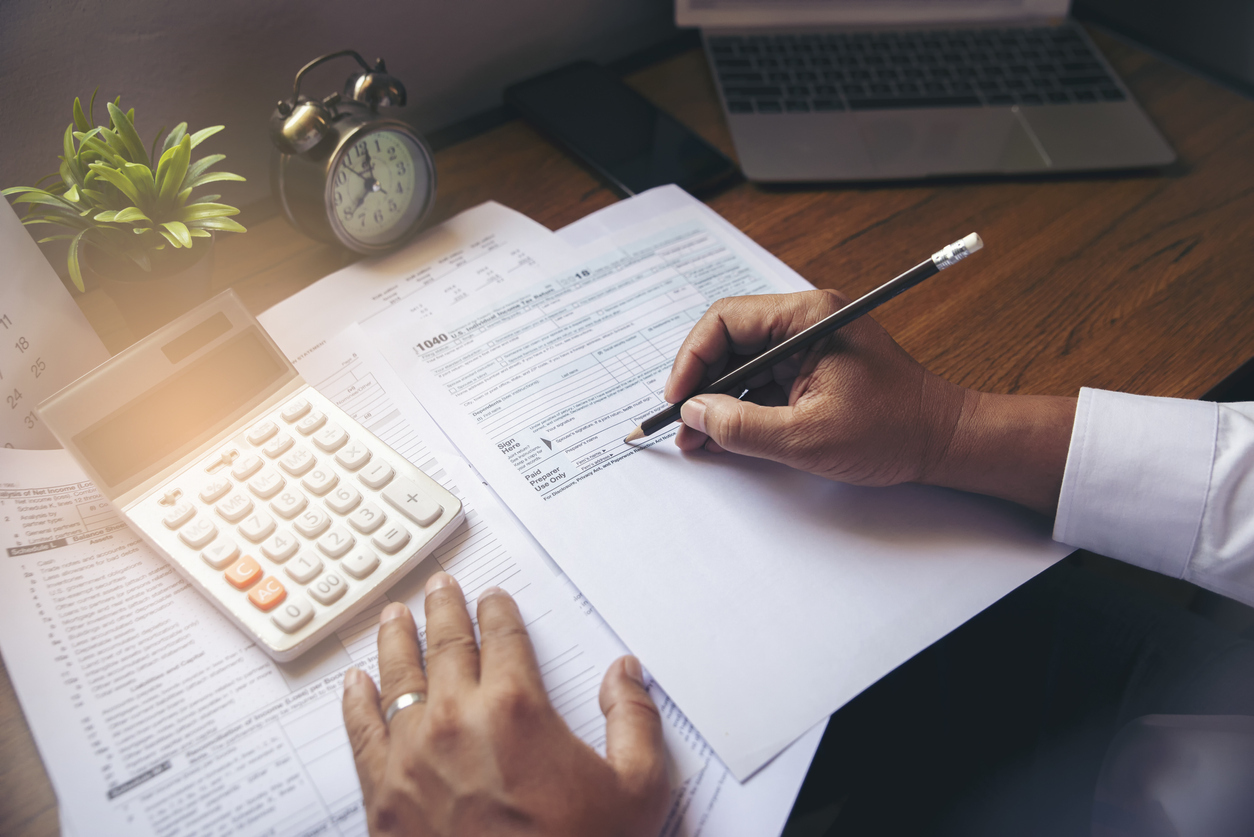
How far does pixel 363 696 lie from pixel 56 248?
1.89 ft

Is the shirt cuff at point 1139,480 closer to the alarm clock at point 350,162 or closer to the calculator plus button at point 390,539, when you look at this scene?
the calculator plus button at point 390,539

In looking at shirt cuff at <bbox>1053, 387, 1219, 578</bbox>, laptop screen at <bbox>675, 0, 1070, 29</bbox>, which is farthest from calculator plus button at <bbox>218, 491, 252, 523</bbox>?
laptop screen at <bbox>675, 0, 1070, 29</bbox>

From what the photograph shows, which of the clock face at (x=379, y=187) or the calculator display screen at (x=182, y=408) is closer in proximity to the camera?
the calculator display screen at (x=182, y=408)

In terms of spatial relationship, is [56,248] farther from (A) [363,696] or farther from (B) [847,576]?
(B) [847,576]

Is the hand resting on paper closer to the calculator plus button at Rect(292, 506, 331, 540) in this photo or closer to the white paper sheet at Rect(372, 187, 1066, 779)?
the white paper sheet at Rect(372, 187, 1066, 779)

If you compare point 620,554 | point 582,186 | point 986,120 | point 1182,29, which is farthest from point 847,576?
point 1182,29

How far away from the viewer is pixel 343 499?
0.56m

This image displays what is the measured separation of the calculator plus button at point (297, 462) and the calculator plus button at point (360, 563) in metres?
0.09

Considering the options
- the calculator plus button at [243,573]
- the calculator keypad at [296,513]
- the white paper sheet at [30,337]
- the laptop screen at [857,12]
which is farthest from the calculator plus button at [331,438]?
the laptop screen at [857,12]

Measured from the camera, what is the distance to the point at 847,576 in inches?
22.0

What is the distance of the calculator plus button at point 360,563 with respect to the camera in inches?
21.0

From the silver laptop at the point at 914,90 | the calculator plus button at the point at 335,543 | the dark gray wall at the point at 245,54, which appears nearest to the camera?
the calculator plus button at the point at 335,543

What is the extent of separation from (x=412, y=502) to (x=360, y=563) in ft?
0.19

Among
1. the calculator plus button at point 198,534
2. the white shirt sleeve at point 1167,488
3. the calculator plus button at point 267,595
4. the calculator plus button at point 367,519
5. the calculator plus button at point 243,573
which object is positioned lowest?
the white shirt sleeve at point 1167,488
